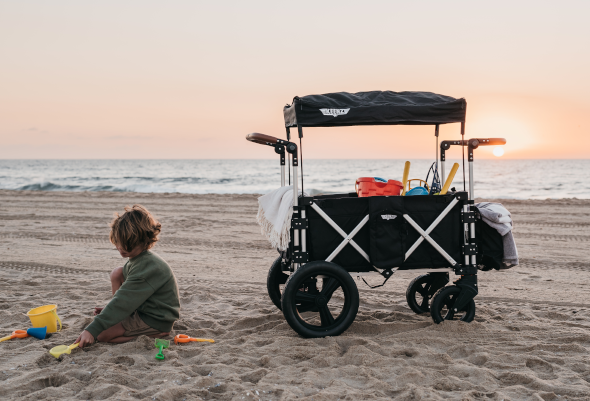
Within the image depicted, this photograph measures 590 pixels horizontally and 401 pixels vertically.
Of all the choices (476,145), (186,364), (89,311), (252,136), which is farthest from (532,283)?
(89,311)

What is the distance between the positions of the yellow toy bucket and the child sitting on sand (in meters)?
0.55

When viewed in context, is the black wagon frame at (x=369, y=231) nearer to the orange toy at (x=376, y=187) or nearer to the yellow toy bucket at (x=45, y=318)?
the orange toy at (x=376, y=187)

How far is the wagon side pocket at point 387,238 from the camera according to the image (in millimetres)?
3881

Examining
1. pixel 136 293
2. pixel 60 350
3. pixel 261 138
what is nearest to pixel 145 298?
pixel 136 293

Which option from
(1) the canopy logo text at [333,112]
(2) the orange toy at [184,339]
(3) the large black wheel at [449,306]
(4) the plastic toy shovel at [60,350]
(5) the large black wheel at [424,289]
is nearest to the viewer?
(4) the plastic toy shovel at [60,350]

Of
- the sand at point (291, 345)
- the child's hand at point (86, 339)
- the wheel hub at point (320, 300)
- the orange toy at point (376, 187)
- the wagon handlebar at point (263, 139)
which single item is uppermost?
the wagon handlebar at point (263, 139)

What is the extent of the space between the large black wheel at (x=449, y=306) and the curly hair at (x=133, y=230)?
245 cm

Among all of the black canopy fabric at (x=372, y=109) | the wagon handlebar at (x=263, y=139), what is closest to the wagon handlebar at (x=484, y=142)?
the black canopy fabric at (x=372, y=109)

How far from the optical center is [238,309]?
4.67 meters

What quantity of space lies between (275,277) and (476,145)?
2.27 metres

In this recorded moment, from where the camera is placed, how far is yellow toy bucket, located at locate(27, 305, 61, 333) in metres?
3.78

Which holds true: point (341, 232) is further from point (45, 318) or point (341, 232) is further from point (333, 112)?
point (45, 318)

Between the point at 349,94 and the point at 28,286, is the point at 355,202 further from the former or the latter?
the point at 28,286

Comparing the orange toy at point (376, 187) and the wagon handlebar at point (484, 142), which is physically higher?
the wagon handlebar at point (484, 142)
